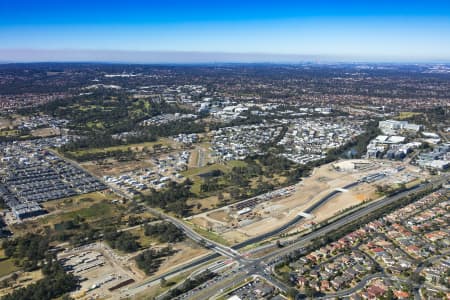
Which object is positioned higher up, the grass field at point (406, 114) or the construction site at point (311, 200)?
the grass field at point (406, 114)

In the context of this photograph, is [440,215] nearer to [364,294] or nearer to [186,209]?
[364,294]

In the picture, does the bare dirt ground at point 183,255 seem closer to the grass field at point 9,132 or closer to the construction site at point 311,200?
the construction site at point 311,200

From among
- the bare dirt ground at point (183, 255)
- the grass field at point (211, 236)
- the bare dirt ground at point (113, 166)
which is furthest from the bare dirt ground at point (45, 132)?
the bare dirt ground at point (183, 255)

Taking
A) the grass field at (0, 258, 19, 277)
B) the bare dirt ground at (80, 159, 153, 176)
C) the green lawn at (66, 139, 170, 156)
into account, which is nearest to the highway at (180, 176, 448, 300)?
the grass field at (0, 258, 19, 277)

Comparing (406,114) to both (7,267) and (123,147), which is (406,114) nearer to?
(123,147)

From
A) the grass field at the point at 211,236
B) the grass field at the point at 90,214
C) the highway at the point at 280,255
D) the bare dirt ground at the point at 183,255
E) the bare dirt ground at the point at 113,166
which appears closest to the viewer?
the highway at the point at 280,255

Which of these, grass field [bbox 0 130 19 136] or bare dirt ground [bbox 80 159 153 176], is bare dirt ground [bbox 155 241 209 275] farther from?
grass field [bbox 0 130 19 136]

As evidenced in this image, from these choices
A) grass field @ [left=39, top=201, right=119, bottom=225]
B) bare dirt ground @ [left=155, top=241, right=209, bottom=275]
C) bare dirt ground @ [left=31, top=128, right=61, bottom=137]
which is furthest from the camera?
bare dirt ground @ [left=31, top=128, right=61, bottom=137]

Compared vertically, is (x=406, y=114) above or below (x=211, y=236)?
above

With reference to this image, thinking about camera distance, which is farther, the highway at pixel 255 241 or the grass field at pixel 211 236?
the grass field at pixel 211 236

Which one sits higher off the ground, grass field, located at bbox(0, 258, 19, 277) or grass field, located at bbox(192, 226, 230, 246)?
grass field, located at bbox(0, 258, 19, 277)

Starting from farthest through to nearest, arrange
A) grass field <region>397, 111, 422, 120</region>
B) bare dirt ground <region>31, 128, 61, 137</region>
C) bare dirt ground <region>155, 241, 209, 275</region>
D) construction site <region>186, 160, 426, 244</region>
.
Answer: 1. grass field <region>397, 111, 422, 120</region>
2. bare dirt ground <region>31, 128, 61, 137</region>
3. construction site <region>186, 160, 426, 244</region>
4. bare dirt ground <region>155, 241, 209, 275</region>

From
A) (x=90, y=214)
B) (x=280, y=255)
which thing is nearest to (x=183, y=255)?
(x=280, y=255)
